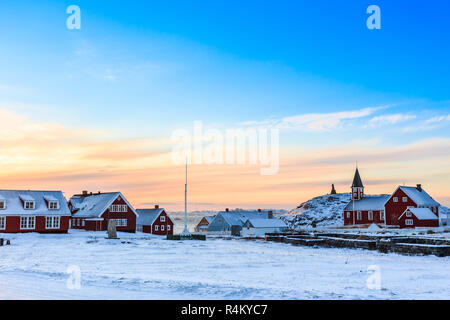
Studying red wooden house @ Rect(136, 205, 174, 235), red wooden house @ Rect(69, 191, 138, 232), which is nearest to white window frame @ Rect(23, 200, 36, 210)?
red wooden house @ Rect(69, 191, 138, 232)

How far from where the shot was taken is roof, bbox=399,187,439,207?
265ft

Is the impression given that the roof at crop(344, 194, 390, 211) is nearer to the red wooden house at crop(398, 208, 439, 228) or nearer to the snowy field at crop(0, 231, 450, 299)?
the red wooden house at crop(398, 208, 439, 228)

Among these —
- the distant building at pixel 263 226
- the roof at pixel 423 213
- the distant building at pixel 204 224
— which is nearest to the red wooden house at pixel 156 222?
the distant building at pixel 263 226

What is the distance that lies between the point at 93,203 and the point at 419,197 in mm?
58975

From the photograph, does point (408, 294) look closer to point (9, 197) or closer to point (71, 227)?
point (9, 197)

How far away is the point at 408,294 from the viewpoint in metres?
14.0

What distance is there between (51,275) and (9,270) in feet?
8.46

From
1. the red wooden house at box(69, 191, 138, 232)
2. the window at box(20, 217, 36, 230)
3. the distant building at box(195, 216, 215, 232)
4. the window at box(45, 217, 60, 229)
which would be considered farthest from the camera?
the distant building at box(195, 216, 215, 232)

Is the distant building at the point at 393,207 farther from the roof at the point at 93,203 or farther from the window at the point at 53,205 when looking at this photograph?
the window at the point at 53,205

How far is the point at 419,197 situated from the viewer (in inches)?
3238

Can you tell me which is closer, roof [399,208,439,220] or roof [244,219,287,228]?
roof [399,208,439,220]

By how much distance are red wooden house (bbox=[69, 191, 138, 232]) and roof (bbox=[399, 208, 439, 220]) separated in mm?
47841
